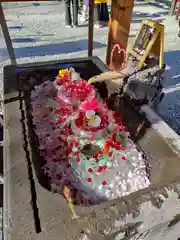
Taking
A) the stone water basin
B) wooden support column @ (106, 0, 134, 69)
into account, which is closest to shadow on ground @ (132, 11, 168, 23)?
wooden support column @ (106, 0, 134, 69)

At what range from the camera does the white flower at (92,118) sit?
1.44 metres

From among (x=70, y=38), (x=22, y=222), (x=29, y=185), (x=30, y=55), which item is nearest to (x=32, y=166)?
(x=29, y=185)

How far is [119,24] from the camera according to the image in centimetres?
271

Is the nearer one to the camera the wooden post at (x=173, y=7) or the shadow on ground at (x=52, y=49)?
the shadow on ground at (x=52, y=49)

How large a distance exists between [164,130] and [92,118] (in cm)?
56

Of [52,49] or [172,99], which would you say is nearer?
[172,99]

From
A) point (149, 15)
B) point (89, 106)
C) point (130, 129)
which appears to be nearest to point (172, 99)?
point (130, 129)

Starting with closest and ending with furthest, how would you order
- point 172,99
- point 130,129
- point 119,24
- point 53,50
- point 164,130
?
point 164,130 < point 130,129 < point 119,24 < point 172,99 < point 53,50

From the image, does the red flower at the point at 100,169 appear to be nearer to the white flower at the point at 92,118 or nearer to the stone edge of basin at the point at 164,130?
the white flower at the point at 92,118

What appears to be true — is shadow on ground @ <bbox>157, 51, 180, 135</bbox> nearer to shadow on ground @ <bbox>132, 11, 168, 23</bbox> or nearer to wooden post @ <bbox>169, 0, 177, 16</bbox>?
shadow on ground @ <bbox>132, 11, 168, 23</bbox>

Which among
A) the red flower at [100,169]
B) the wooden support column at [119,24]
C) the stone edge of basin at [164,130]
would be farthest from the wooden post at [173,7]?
the red flower at [100,169]

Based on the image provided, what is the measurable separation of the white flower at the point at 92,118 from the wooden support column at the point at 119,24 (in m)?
1.76

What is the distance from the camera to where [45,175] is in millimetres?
1331

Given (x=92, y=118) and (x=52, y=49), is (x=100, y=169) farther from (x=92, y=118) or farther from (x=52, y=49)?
(x=52, y=49)
